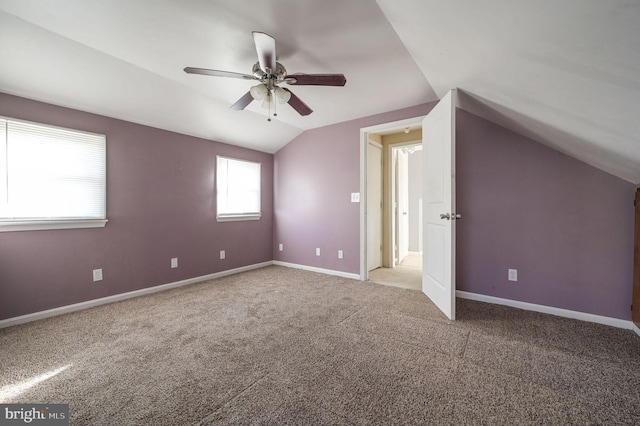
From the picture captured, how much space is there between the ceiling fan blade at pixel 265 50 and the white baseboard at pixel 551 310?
3.14 metres

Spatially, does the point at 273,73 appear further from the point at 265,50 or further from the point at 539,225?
the point at 539,225

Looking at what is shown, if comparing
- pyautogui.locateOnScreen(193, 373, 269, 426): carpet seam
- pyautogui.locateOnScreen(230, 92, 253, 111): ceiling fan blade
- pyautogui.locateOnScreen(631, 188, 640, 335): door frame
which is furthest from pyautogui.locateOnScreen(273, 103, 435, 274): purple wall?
pyautogui.locateOnScreen(193, 373, 269, 426): carpet seam

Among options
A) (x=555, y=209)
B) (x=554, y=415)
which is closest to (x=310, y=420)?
(x=554, y=415)

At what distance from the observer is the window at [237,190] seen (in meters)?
4.19

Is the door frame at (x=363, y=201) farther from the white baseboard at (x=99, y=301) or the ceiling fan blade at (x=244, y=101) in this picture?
the white baseboard at (x=99, y=301)

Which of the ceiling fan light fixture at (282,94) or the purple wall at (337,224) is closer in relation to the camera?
the ceiling fan light fixture at (282,94)

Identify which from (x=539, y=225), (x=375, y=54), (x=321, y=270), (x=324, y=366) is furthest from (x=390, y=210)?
(x=324, y=366)

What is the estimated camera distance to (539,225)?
8.70 ft

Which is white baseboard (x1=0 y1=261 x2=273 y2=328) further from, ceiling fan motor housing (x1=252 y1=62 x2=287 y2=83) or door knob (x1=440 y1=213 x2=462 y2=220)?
door knob (x1=440 y1=213 x2=462 y2=220)

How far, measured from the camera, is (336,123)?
13.4 feet

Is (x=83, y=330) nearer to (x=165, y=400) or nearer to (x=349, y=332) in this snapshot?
(x=165, y=400)

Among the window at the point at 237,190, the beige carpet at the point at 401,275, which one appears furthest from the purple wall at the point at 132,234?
the beige carpet at the point at 401,275

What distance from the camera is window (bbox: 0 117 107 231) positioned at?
238cm
